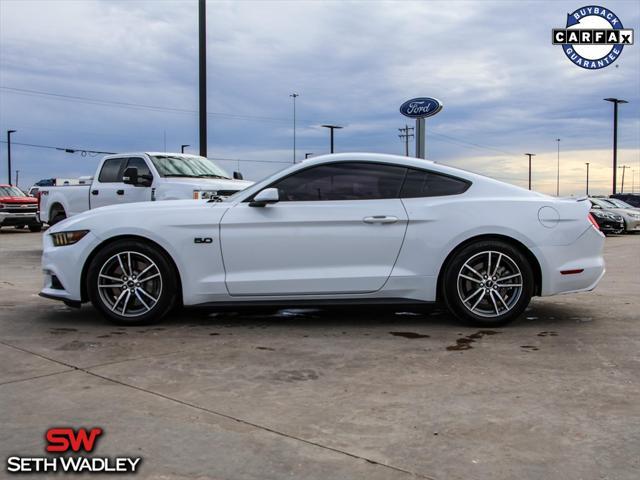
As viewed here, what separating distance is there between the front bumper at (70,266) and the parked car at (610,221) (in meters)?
21.8

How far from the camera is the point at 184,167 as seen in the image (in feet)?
42.9

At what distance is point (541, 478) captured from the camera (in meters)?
2.79

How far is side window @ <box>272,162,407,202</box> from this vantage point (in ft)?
19.3

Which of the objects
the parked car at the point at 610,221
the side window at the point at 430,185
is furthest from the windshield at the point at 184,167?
the parked car at the point at 610,221

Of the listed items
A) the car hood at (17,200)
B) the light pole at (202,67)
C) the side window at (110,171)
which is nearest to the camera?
the side window at (110,171)

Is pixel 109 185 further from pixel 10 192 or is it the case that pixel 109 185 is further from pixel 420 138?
pixel 10 192

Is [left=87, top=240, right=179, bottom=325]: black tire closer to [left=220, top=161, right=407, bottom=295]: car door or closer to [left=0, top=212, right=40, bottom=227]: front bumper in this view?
[left=220, top=161, right=407, bottom=295]: car door

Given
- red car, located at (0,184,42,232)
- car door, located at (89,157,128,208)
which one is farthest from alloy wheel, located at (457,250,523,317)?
red car, located at (0,184,42,232)

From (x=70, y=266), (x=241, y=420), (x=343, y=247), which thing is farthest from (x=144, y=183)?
(x=241, y=420)

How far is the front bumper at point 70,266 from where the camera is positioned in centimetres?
591

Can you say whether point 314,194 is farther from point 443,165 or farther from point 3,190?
point 3,190

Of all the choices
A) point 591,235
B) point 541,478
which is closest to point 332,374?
point 541,478

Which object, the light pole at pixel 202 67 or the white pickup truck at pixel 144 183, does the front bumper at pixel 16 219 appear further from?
the white pickup truck at pixel 144 183

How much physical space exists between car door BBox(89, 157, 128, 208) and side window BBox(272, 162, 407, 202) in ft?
26.6
